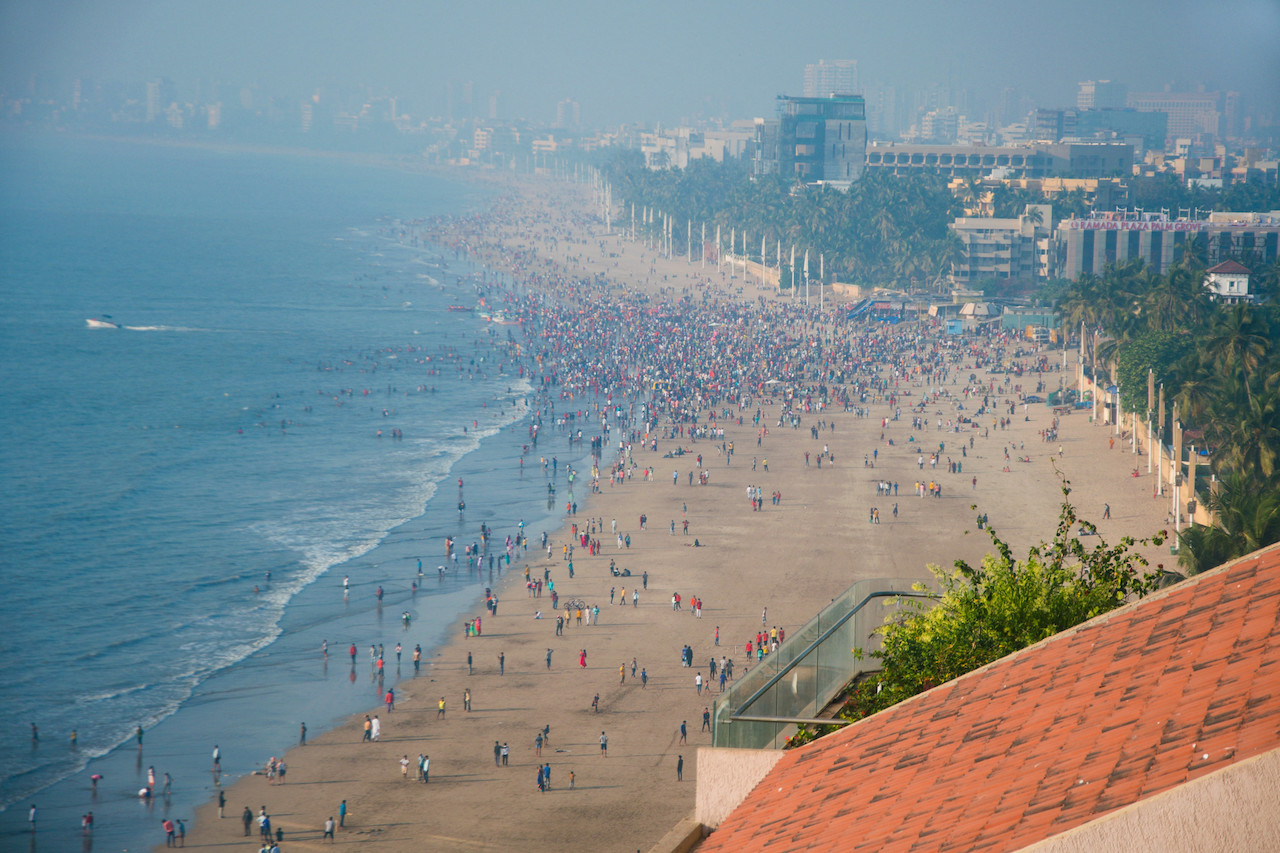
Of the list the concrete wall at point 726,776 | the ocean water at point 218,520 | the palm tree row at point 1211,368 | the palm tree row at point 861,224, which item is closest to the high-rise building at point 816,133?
the palm tree row at point 861,224

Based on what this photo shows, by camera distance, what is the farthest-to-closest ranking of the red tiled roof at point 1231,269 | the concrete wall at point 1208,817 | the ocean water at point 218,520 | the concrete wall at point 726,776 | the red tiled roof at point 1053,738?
the red tiled roof at point 1231,269 → the ocean water at point 218,520 → the concrete wall at point 726,776 → the red tiled roof at point 1053,738 → the concrete wall at point 1208,817

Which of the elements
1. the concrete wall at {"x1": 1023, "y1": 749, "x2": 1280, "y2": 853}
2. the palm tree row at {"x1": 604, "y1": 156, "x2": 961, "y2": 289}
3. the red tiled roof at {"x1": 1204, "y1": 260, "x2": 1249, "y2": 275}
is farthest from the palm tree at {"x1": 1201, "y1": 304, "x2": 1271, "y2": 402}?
the palm tree row at {"x1": 604, "y1": 156, "x2": 961, "y2": 289}

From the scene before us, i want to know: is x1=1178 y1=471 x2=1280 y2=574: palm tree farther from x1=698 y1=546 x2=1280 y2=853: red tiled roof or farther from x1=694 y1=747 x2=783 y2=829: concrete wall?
x1=694 y1=747 x2=783 y2=829: concrete wall

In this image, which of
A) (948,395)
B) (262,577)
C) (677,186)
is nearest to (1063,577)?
(262,577)

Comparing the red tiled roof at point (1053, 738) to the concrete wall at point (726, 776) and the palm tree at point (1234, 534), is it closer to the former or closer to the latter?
the concrete wall at point (726, 776)

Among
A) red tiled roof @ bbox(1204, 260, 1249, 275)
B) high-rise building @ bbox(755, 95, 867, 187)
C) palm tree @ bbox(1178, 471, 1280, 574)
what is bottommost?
palm tree @ bbox(1178, 471, 1280, 574)
